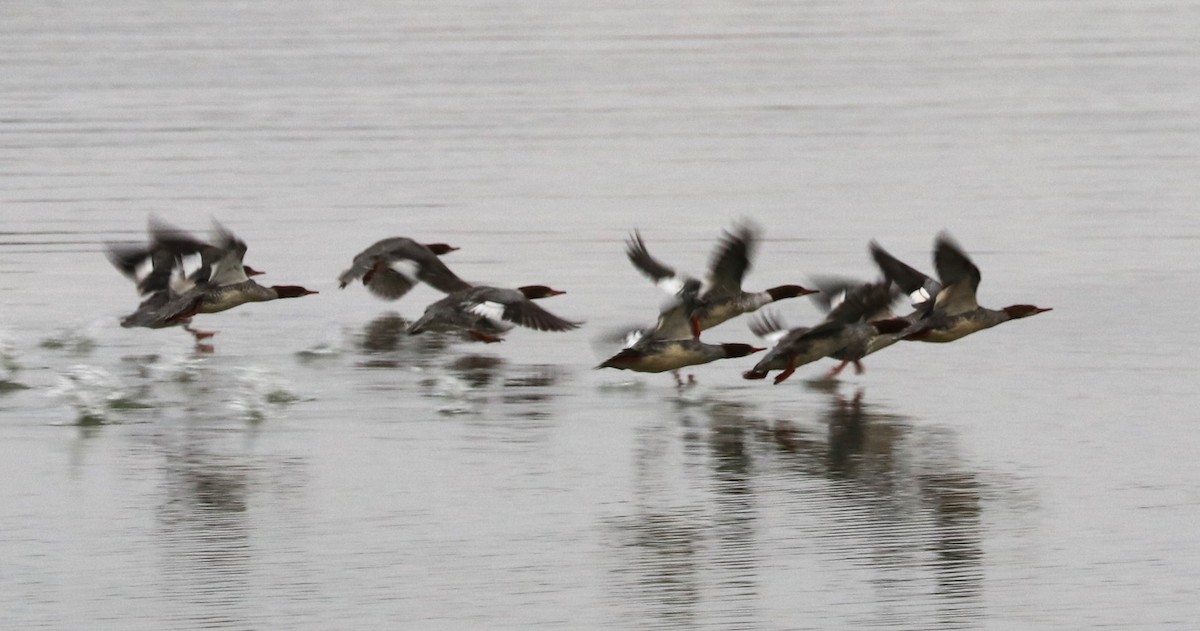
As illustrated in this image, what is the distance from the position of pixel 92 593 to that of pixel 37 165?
1268 centimetres

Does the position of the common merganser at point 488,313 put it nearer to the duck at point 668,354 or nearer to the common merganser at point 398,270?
the common merganser at point 398,270

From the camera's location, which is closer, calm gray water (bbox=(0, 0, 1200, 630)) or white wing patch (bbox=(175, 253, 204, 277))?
calm gray water (bbox=(0, 0, 1200, 630))

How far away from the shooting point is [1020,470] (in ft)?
28.0

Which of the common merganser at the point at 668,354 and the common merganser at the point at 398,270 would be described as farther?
the common merganser at the point at 398,270

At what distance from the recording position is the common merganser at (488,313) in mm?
11188

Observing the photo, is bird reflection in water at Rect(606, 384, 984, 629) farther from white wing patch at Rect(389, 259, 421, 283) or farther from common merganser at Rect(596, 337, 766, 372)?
white wing patch at Rect(389, 259, 421, 283)

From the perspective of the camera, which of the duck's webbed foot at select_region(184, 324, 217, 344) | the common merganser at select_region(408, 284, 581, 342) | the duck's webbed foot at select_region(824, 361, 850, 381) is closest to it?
the duck's webbed foot at select_region(824, 361, 850, 381)

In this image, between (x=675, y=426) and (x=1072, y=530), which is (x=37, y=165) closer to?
(x=675, y=426)

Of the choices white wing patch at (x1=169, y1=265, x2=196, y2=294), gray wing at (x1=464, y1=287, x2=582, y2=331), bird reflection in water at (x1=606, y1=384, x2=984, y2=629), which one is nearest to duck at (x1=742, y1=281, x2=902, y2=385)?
bird reflection in water at (x1=606, y1=384, x2=984, y2=629)

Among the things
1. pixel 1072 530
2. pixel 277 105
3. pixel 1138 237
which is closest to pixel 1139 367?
pixel 1072 530

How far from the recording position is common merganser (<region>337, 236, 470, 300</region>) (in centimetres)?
1233

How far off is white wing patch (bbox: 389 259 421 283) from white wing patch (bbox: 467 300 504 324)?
4.20ft

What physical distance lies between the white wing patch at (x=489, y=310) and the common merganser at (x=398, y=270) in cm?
64

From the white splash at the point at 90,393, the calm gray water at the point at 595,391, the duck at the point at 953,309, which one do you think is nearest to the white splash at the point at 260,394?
the calm gray water at the point at 595,391
